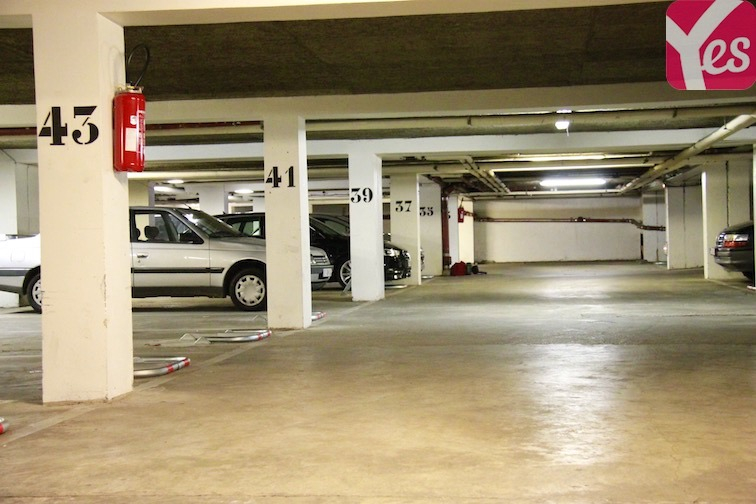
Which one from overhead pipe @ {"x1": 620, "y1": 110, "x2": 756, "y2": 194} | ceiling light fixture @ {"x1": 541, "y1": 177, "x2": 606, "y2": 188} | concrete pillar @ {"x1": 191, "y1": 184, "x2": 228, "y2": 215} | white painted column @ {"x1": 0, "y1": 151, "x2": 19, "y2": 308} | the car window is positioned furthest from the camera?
ceiling light fixture @ {"x1": 541, "y1": 177, "x2": 606, "y2": 188}

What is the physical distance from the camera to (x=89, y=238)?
5363 mm

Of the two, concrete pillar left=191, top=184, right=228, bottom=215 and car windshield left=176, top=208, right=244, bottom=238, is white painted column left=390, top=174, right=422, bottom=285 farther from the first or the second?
concrete pillar left=191, top=184, right=228, bottom=215

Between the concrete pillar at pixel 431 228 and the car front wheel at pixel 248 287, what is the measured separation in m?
11.2

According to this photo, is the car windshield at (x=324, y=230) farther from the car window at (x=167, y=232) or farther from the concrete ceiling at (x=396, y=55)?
the concrete ceiling at (x=396, y=55)

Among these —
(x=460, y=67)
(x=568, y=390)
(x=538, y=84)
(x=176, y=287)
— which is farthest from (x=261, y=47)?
(x=176, y=287)

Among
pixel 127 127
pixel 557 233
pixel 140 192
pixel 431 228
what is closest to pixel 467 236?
pixel 557 233

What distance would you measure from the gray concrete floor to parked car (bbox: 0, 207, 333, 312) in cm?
274

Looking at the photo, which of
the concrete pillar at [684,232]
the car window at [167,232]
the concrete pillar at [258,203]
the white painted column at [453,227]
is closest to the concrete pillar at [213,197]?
the concrete pillar at [258,203]

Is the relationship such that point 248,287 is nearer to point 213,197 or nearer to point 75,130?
point 75,130

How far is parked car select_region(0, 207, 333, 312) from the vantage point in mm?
11836

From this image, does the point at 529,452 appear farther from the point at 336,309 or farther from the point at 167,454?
the point at 336,309

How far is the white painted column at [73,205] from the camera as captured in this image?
5367 millimetres

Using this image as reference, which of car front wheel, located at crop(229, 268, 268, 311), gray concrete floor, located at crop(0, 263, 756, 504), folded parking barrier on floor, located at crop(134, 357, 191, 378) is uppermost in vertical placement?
car front wheel, located at crop(229, 268, 268, 311)

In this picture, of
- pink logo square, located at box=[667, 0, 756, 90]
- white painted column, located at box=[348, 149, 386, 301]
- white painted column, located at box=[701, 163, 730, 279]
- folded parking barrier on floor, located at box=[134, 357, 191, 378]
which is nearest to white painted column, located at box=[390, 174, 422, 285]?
white painted column, located at box=[348, 149, 386, 301]
